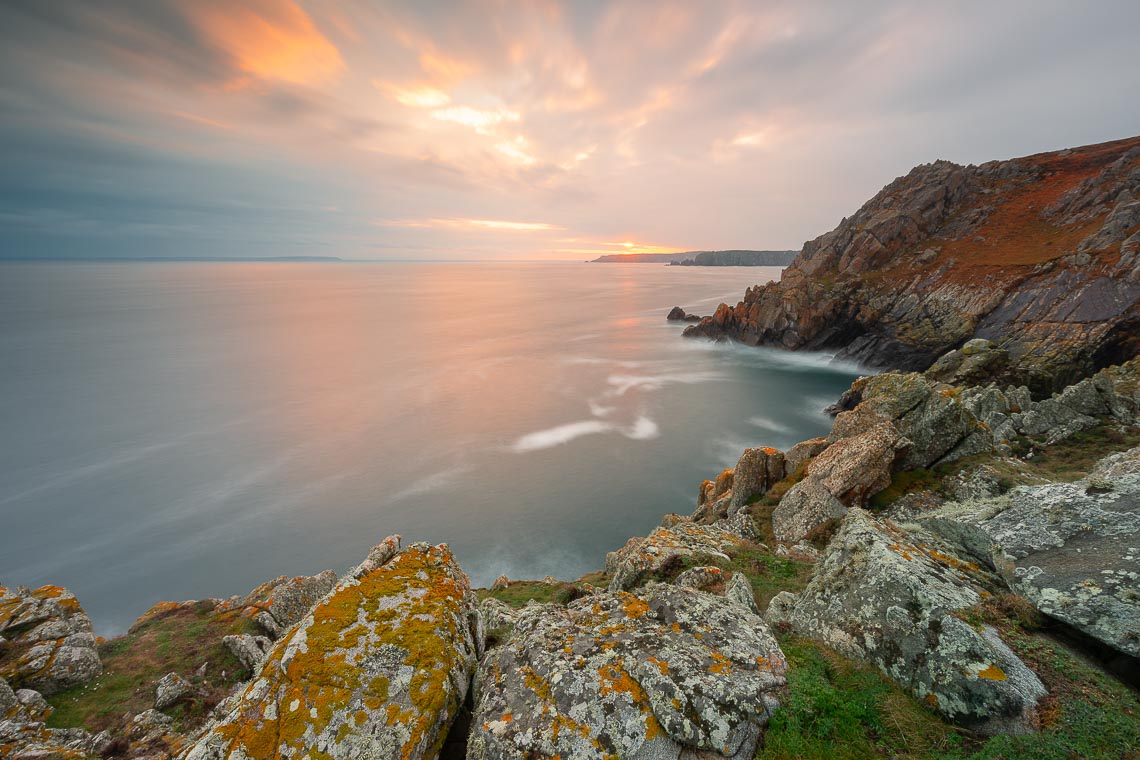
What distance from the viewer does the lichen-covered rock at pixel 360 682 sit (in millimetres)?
6043

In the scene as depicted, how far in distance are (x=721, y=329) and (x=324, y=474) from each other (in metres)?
77.6

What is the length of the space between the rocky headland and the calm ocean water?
40.1 ft

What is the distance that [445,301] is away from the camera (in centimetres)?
16788

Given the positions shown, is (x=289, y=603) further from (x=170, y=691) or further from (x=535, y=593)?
(x=535, y=593)

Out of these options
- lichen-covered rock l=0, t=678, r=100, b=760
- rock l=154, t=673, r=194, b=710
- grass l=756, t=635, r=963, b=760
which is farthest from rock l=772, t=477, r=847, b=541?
lichen-covered rock l=0, t=678, r=100, b=760

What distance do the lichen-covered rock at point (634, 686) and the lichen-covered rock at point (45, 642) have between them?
1494 cm

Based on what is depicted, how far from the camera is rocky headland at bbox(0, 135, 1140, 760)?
18.6 feet

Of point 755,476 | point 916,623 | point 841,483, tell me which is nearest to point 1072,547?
point 916,623

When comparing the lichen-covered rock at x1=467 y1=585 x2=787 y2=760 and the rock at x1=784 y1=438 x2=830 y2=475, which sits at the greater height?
the lichen-covered rock at x1=467 y1=585 x2=787 y2=760

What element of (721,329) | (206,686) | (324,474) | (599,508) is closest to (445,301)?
(721,329)

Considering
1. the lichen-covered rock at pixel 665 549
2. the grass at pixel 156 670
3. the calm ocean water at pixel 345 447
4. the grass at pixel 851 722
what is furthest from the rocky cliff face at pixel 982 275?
the grass at pixel 156 670

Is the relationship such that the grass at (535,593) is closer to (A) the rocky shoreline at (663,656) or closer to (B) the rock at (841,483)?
(A) the rocky shoreline at (663,656)

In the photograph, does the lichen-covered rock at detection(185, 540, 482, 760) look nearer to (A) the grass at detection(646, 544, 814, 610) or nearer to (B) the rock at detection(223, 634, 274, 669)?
(A) the grass at detection(646, 544, 814, 610)

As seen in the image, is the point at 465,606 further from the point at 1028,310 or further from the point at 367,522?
the point at 1028,310
